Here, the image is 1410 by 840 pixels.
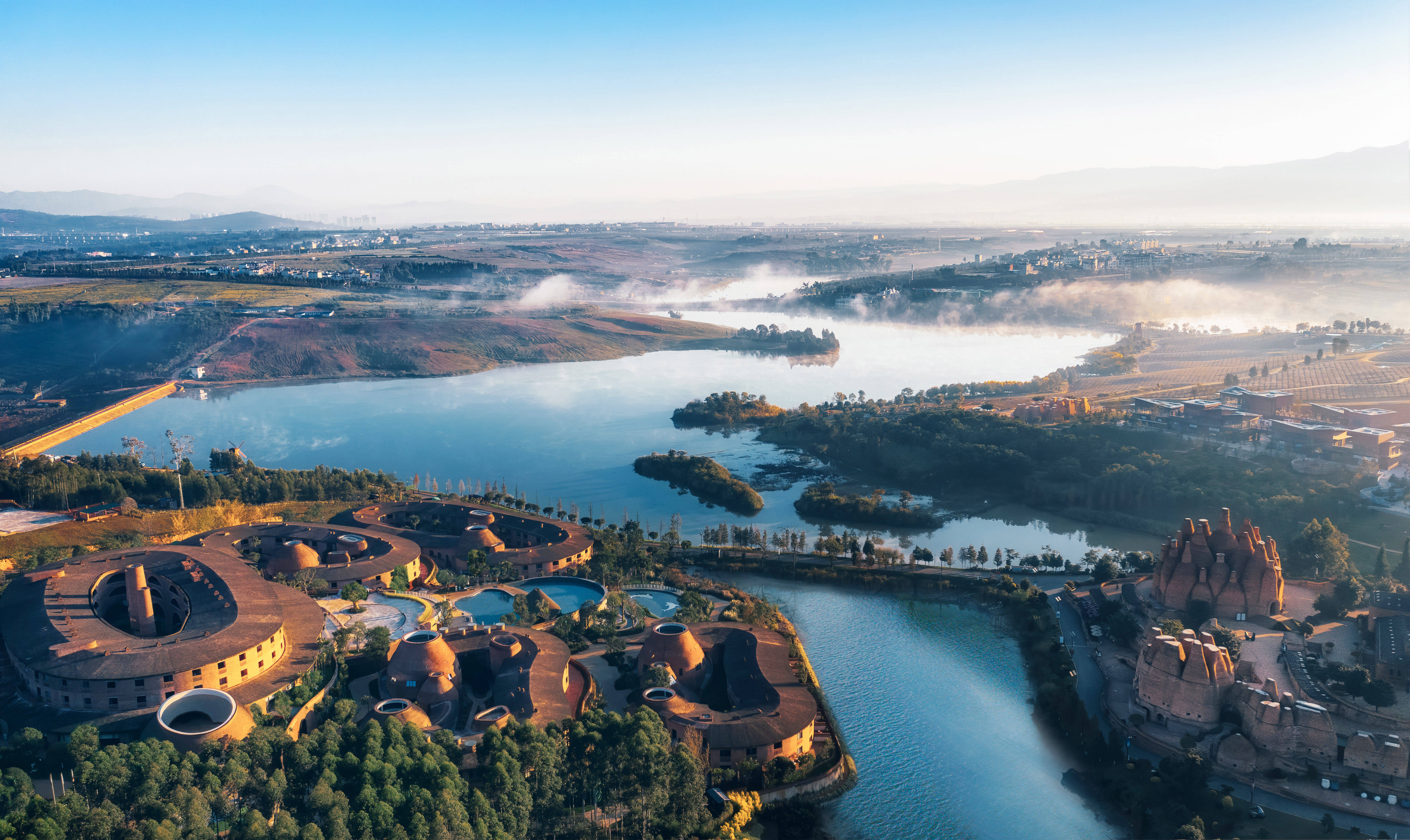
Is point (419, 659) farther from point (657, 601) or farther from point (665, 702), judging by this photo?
point (657, 601)

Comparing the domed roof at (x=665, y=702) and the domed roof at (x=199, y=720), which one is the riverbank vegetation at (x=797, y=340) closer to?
the domed roof at (x=665, y=702)

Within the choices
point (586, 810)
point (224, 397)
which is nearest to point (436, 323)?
point (224, 397)

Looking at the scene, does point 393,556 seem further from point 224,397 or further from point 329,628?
point 224,397

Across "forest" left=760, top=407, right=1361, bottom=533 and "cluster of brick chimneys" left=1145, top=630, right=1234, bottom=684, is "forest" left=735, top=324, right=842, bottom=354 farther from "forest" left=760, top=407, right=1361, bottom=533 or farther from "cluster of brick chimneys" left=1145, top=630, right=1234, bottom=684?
"cluster of brick chimneys" left=1145, top=630, right=1234, bottom=684

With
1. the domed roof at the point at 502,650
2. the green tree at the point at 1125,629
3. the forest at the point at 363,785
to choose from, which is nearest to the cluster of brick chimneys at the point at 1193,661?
the green tree at the point at 1125,629

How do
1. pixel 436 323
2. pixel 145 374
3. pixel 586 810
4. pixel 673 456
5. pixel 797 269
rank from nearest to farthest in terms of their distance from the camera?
pixel 586 810
pixel 673 456
pixel 145 374
pixel 436 323
pixel 797 269

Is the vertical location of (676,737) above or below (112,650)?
below

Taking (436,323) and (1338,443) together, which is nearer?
(1338,443)

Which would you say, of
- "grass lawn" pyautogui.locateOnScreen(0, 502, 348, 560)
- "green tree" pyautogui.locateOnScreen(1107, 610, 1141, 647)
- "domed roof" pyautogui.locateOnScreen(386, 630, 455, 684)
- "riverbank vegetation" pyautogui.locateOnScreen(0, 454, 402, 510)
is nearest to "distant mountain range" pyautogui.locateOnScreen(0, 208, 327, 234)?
"riverbank vegetation" pyautogui.locateOnScreen(0, 454, 402, 510)
